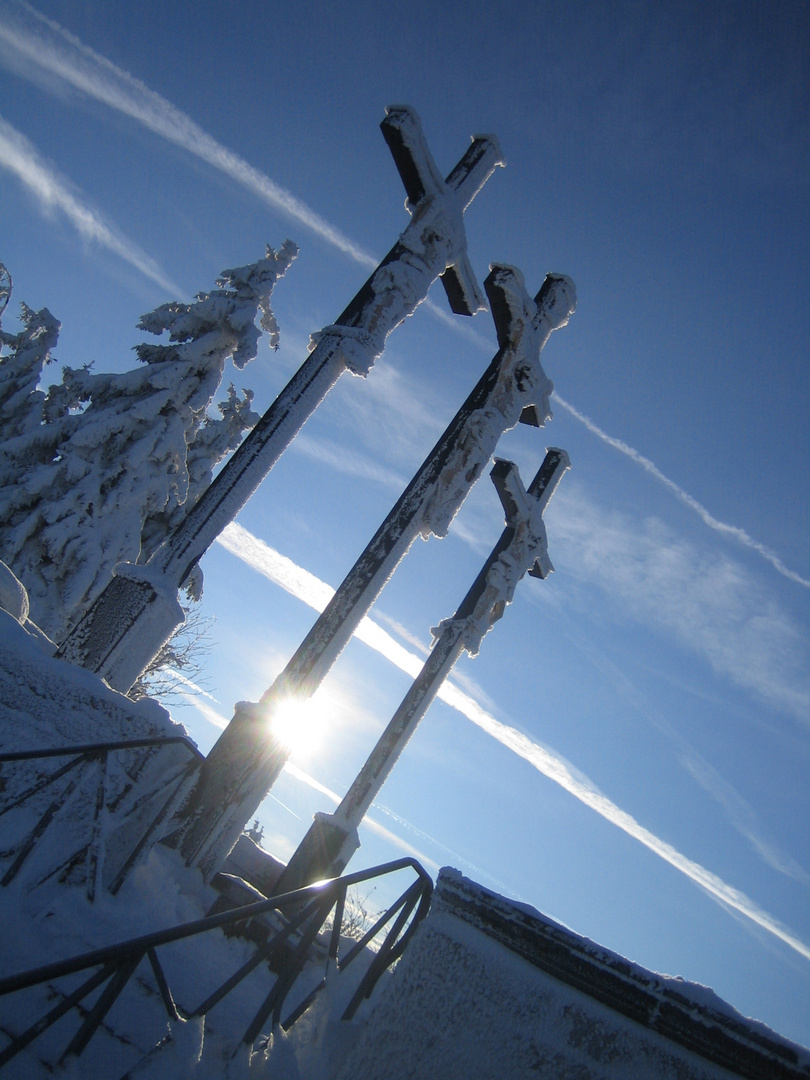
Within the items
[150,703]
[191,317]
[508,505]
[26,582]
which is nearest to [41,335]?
[191,317]

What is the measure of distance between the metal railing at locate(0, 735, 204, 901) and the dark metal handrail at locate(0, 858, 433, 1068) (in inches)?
25.2

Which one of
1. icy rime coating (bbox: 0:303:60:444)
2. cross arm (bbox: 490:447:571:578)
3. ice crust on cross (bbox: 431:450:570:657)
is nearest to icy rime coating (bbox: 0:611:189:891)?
ice crust on cross (bbox: 431:450:570:657)

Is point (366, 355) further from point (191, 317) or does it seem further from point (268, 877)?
point (191, 317)

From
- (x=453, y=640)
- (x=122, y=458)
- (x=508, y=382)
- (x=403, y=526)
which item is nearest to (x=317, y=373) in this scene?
(x=403, y=526)

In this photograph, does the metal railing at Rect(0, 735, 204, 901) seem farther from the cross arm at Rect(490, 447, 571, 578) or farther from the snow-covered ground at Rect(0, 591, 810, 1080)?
the cross arm at Rect(490, 447, 571, 578)

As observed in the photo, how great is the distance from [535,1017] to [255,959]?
4.38 feet

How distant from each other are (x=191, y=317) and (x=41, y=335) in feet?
29.8

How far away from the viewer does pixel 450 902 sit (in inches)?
106

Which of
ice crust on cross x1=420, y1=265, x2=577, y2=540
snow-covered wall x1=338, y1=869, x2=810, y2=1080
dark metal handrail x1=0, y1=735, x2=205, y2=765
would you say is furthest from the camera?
ice crust on cross x1=420, y1=265, x2=577, y2=540

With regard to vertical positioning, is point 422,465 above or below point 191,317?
below

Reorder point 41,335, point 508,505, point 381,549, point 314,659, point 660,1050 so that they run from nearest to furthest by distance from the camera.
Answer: point 660,1050
point 314,659
point 381,549
point 508,505
point 41,335

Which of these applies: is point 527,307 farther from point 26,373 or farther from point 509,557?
point 26,373

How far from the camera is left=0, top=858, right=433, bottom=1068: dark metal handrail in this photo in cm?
216

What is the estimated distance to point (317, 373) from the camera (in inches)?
223
